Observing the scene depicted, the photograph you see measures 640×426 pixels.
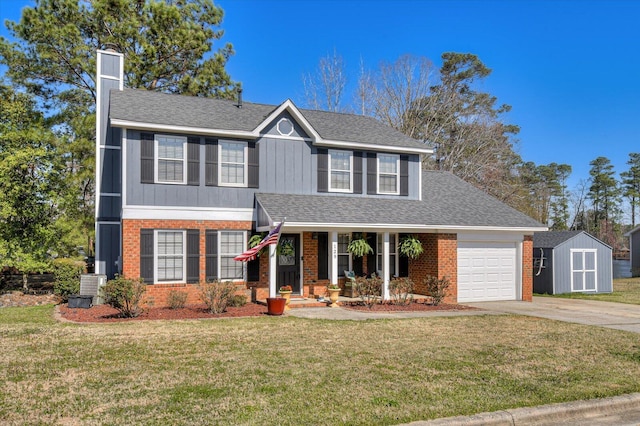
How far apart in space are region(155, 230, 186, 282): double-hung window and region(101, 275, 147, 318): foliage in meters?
1.80

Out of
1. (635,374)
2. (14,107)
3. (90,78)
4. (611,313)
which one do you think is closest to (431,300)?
(611,313)

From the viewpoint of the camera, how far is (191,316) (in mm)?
→ 13672

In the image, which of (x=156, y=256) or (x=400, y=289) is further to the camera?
(x=400, y=289)

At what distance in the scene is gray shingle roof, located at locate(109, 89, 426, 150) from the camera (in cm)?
1631

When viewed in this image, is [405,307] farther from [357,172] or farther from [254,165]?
[254,165]

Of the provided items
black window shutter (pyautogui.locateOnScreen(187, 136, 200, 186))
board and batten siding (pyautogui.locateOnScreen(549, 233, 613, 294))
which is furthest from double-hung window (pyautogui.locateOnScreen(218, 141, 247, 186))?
board and batten siding (pyautogui.locateOnScreen(549, 233, 613, 294))

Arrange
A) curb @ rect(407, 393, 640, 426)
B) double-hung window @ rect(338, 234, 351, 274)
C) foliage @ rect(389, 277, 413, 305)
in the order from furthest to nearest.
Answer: double-hung window @ rect(338, 234, 351, 274) → foliage @ rect(389, 277, 413, 305) → curb @ rect(407, 393, 640, 426)

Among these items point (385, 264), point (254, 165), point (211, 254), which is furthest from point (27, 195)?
point (385, 264)

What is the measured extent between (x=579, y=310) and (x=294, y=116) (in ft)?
36.2

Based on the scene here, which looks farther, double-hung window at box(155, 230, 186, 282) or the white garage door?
the white garage door

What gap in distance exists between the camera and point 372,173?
1908cm

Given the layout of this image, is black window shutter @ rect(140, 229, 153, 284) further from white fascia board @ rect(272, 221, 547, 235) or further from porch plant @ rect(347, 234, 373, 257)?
porch plant @ rect(347, 234, 373, 257)

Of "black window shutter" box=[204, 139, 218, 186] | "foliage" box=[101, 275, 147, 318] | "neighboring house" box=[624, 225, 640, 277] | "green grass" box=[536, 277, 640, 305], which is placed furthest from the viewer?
"neighboring house" box=[624, 225, 640, 277]

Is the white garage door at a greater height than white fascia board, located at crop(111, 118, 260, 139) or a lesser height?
lesser
